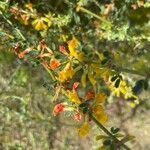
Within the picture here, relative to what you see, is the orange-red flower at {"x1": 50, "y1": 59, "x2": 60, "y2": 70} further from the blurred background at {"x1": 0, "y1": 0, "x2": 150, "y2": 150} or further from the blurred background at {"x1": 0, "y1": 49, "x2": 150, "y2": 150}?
the blurred background at {"x1": 0, "y1": 49, "x2": 150, "y2": 150}

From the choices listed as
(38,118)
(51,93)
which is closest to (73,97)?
(51,93)

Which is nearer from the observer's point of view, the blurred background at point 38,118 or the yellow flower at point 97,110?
the yellow flower at point 97,110

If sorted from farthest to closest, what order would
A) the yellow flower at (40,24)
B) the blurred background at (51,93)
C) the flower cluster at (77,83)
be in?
1. the blurred background at (51,93)
2. the yellow flower at (40,24)
3. the flower cluster at (77,83)

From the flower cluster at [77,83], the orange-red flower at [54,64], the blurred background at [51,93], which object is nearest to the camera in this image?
the flower cluster at [77,83]

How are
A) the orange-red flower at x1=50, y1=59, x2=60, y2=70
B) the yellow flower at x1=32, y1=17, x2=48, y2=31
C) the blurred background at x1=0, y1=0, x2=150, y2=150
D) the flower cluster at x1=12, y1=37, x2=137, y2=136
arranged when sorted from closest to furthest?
the flower cluster at x1=12, y1=37, x2=137, y2=136
the orange-red flower at x1=50, y1=59, x2=60, y2=70
the yellow flower at x1=32, y1=17, x2=48, y2=31
the blurred background at x1=0, y1=0, x2=150, y2=150

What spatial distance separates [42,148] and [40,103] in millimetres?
252

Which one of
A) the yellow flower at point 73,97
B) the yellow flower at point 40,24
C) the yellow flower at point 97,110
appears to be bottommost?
the yellow flower at point 97,110

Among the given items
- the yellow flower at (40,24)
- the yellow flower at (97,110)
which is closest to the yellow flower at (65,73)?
the yellow flower at (97,110)

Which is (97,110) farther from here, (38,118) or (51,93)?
(38,118)

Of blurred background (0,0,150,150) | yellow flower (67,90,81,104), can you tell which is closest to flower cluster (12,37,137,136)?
yellow flower (67,90,81,104)

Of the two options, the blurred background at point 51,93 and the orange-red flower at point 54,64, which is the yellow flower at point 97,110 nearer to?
the orange-red flower at point 54,64

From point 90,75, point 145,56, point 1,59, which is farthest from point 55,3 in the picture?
point 90,75

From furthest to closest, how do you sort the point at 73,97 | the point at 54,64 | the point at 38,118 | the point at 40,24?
1. the point at 38,118
2. the point at 40,24
3. the point at 54,64
4. the point at 73,97

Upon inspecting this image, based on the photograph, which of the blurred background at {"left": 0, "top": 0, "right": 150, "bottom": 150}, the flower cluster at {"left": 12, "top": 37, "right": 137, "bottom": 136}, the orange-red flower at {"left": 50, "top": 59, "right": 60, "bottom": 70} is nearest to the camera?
the flower cluster at {"left": 12, "top": 37, "right": 137, "bottom": 136}
